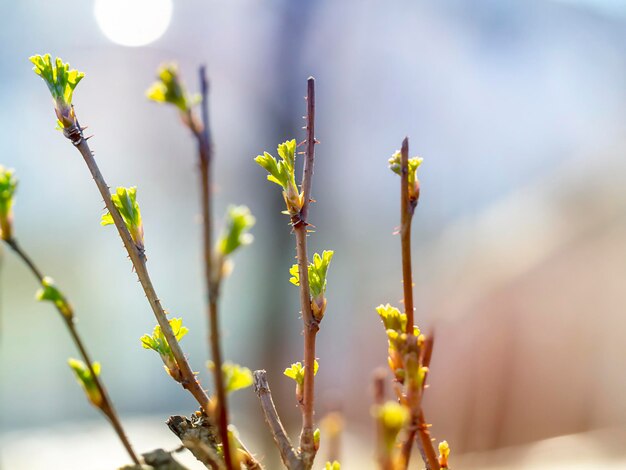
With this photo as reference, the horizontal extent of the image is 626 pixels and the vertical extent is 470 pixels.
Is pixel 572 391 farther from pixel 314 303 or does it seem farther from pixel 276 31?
pixel 314 303

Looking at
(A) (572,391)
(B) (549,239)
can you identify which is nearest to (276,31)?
(B) (549,239)

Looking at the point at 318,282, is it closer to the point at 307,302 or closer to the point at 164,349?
the point at 307,302

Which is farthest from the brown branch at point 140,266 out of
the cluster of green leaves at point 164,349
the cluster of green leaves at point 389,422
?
the cluster of green leaves at point 389,422

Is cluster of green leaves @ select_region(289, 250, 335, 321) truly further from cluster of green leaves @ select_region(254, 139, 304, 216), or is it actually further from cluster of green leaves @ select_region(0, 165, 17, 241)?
cluster of green leaves @ select_region(0, 165, 17, 241)

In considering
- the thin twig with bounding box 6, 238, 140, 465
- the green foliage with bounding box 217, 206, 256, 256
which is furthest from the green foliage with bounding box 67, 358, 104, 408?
the green foliage with bounding box 217, 206, 256, 256

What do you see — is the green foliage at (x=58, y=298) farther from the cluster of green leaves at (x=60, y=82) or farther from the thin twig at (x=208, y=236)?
the cluster of green leaves at (x=60, y=82)

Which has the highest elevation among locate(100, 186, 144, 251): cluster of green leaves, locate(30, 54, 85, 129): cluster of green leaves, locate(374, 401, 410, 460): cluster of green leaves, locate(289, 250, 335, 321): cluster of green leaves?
locate(30, 54, 85, 129): cluster of green leaves
